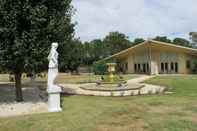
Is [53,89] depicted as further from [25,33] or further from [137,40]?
[137,40]

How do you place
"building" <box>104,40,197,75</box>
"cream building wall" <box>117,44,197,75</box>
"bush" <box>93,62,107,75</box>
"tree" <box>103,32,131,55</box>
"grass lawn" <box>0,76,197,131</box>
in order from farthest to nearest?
"tree" <box>103,32,131,55</box> → "bush" <box>93,62,107,75</box> → "cream building wall" <box>117,44,197,75</box> → "building" <box>104,40,197,75</box> → "grass lawn" <box>0,76,197,131</box>

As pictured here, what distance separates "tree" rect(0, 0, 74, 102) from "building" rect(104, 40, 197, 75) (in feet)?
119

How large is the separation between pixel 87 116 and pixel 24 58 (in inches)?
187

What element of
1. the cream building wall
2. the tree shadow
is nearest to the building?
the cream building wall

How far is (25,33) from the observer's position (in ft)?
47.9

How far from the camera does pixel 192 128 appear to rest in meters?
9.12

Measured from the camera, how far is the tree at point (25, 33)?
14461mm

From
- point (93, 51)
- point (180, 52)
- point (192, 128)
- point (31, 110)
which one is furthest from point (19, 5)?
point (93, 51)

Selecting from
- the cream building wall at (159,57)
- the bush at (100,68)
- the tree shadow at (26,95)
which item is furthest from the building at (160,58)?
the tree shadow at (26,95)

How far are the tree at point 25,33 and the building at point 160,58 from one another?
119 ft

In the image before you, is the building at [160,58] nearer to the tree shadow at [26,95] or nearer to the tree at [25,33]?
the tree shadow at [26,95]

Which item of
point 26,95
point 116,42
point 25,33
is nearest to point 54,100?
point 25,33

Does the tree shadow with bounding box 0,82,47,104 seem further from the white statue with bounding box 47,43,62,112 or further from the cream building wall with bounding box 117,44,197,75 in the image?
the cream building wall with bounding box 117,44,197,75

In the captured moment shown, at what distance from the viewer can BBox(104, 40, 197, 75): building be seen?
169 feet
